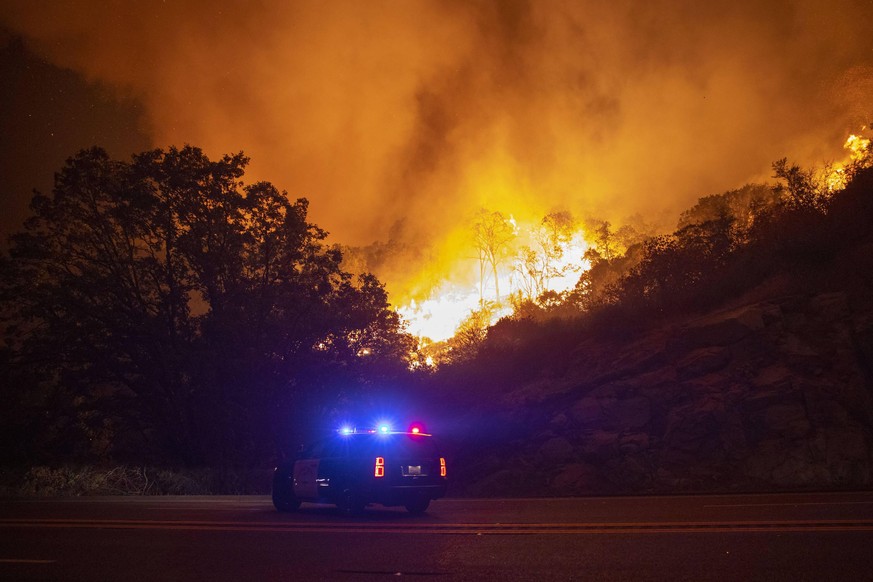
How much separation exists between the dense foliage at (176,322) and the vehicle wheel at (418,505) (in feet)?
51.0

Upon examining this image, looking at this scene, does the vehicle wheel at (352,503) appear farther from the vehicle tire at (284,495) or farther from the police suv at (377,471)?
the vehicle tire at (284,495)

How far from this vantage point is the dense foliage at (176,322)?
2827cm

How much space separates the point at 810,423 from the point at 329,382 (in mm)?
19069

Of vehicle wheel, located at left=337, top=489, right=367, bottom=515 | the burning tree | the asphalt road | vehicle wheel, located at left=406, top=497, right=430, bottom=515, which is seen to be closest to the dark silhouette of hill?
the asphalt road

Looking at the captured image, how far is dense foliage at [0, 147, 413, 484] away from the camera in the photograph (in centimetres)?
2827

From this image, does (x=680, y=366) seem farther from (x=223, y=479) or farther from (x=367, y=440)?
(x=223, y=479)

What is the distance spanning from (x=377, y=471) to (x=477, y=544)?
5057 mm

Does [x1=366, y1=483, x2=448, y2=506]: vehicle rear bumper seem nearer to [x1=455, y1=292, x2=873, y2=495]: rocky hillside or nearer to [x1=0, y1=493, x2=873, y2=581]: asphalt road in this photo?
[x1=0, y1=493, x2=873, y2=581]: asphalt road

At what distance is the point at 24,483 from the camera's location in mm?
22578

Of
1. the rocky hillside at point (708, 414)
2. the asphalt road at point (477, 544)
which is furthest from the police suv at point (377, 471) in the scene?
the rocky hillside at point (708, 414)

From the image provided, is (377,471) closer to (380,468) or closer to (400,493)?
(380,468)

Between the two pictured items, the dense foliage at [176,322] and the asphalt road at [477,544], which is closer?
the asphalt road at [477,544]

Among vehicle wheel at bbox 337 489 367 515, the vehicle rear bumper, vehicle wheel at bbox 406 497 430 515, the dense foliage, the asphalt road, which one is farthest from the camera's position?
the dense foliage

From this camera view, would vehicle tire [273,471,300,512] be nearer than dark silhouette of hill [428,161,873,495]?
Yes
